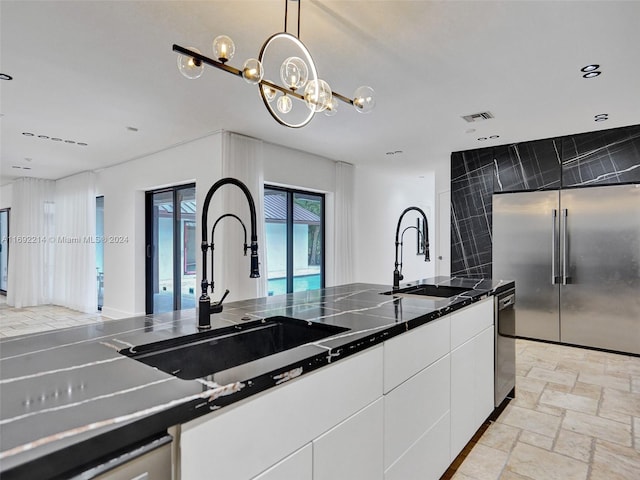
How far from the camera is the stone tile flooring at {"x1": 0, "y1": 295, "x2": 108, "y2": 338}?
5673mm

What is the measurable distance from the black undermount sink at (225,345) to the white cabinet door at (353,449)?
338mm

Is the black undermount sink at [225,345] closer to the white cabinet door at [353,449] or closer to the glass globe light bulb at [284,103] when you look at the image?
the white cabinet door at [353,449]

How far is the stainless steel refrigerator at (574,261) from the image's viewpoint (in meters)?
4.24

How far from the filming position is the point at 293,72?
6.84 feet

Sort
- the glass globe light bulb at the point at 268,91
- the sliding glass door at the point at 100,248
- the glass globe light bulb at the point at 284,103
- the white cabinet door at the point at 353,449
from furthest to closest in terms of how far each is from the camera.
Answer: the sliding glass door at the point at 100,248 → the glass globe light bulb at the point at 284,103 → the glass globe light bulb at the point at 268,91 → the white cabinet door at the point at 353,449

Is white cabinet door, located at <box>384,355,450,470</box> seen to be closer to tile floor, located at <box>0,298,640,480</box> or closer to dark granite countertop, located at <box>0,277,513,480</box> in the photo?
dark granite countertop, located at <box>0,277,513,480</box>

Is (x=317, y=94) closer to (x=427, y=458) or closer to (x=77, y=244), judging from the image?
(x=427, y=458)

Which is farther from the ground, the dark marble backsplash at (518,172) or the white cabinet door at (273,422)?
the dark marble backsplash at (518,172)

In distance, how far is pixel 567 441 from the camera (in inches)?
96.5

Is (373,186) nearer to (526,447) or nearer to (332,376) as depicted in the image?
(526,447)

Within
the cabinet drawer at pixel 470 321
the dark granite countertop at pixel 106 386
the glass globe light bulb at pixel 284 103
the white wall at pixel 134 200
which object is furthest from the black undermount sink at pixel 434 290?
the white wall at pixel 134 200

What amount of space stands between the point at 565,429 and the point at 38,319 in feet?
24.7

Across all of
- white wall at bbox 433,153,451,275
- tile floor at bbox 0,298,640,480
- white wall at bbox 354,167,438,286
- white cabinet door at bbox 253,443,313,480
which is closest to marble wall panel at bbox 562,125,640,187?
white wall at bbox 433,153,451,275

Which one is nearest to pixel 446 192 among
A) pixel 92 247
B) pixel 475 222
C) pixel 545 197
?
pixel 475 222
